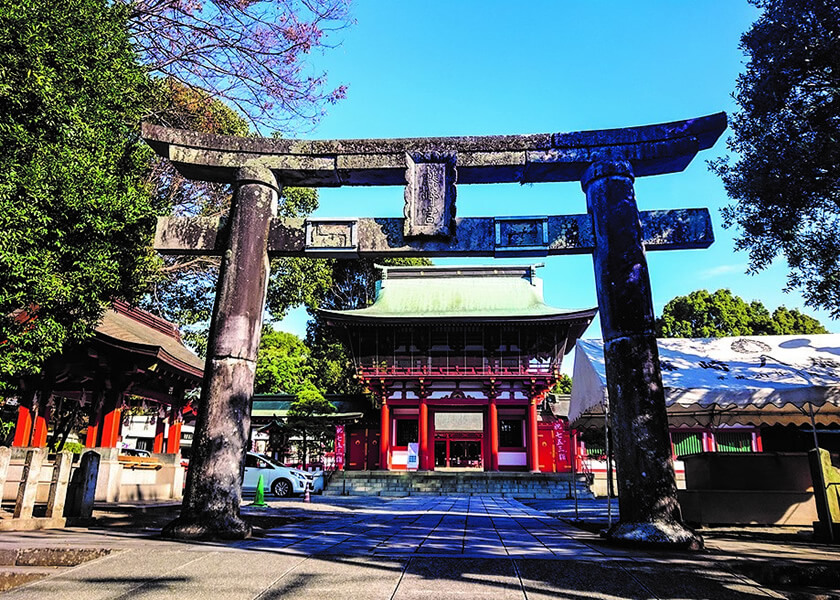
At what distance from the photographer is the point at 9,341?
5715mm

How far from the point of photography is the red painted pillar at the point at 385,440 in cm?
2298

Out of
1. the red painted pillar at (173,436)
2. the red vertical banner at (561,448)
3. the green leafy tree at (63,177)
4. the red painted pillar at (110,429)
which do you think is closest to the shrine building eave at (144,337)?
the red painted pillar at (110,429)

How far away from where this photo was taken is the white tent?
6371mm

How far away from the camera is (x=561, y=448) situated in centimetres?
2373

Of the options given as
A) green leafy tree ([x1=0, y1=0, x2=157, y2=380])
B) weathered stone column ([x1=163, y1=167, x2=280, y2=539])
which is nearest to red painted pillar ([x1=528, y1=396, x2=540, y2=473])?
green leafy tree ([x1=0, y1=0, x2=157, y2=380])

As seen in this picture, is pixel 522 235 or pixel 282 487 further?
pixel 282 487

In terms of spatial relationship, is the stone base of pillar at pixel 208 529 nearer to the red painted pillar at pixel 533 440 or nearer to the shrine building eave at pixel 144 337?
the shrine building eave at pixel 144 337

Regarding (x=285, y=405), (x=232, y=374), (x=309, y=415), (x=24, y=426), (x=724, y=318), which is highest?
(x=724, y=318)

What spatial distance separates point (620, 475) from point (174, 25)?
29.9 ft

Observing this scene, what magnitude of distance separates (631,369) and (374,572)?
3.10 meters

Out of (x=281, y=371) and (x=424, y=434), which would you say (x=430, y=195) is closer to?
(x=424, y=434)

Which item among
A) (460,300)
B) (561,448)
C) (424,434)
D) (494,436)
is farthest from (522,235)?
(561,448)

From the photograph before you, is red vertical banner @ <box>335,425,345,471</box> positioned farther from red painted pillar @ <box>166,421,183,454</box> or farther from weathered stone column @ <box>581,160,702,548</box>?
weathered stone column @ <box>581,160,702,548</box>

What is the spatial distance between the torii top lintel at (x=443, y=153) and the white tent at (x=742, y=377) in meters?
2.74
